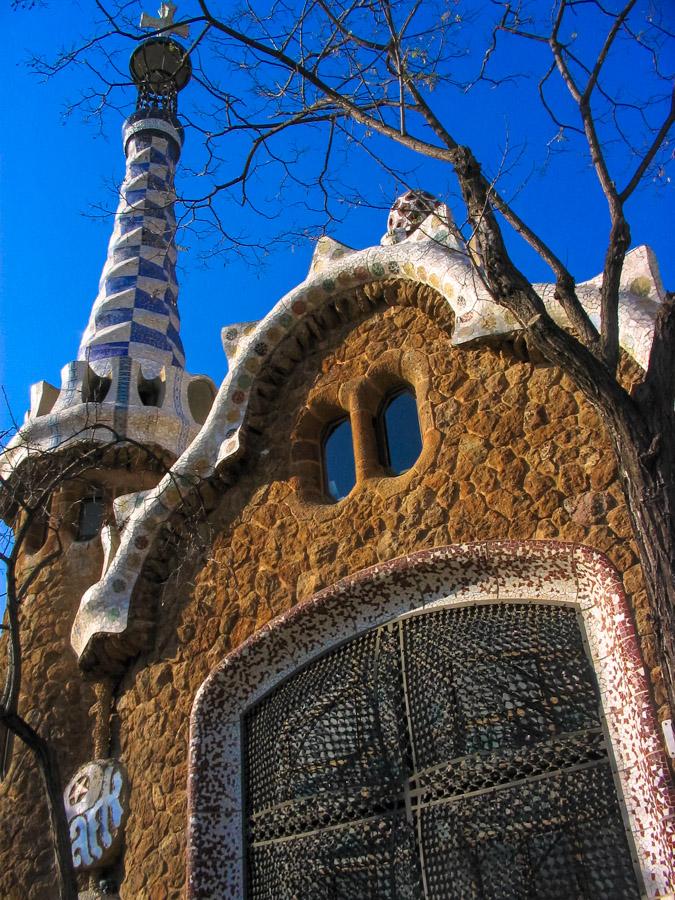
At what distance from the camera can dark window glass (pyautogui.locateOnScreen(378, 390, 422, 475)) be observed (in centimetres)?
501

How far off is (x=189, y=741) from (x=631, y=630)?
2228 millimetres

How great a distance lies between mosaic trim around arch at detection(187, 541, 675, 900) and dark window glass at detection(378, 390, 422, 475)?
2.66ft

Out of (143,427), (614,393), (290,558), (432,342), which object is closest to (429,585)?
(290,558)

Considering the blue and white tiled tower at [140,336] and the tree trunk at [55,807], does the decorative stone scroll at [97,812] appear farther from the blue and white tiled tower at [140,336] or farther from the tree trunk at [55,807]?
the blue and white tiled tower at [140,336]

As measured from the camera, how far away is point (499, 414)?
4461 millimetres

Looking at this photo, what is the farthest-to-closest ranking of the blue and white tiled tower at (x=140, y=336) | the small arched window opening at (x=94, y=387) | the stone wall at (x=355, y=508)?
the small arched window opening at (x=94, y=387), the blue and white tiled tower at (x=140, y=336), the stone wall at (x=355, y=508)

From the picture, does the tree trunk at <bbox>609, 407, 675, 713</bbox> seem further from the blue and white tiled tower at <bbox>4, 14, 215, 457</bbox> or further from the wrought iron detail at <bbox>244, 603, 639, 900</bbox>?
the blue and white tiled tower at <bbox>4, 14, 215, 457</bbox>

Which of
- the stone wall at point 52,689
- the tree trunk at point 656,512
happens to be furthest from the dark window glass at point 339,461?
the tree trunk at point 656,512

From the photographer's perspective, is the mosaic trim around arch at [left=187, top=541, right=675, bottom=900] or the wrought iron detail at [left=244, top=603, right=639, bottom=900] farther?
the wrought iron detail at [left=244, top=603, right=639, bottom=900]

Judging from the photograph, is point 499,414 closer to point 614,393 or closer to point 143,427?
point 614,393

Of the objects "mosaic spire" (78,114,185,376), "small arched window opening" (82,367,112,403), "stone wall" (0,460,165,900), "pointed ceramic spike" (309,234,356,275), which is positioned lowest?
"stone wall" (0,460,165,900)

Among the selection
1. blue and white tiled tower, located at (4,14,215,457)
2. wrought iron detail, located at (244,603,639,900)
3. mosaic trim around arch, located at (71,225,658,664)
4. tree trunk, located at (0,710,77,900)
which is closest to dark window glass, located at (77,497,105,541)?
blue and white tiled tower, located at (4,14,215,457)

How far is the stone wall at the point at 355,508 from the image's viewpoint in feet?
13.5

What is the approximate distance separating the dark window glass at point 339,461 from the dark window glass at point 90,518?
1.95 meters
